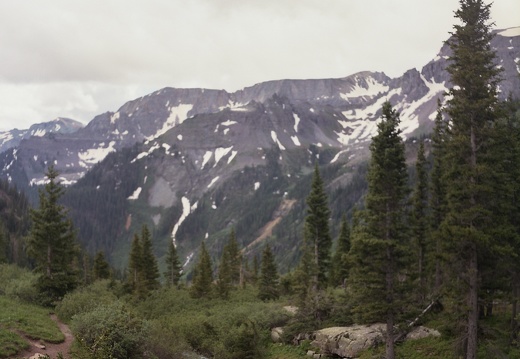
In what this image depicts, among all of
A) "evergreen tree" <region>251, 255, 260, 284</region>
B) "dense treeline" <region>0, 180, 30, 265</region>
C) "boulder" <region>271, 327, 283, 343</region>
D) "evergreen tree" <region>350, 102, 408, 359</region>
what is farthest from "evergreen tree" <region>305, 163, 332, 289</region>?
"dense treeline" <region>0, 180, 30, 265</region>

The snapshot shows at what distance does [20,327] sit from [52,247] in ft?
52.9

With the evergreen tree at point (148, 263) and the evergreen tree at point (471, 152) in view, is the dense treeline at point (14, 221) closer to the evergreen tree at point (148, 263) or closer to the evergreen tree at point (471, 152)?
the evergreen tree at point (148, 263)

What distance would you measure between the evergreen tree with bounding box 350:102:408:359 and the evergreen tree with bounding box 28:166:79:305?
27203mm

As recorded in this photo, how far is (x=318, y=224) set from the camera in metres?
49.4

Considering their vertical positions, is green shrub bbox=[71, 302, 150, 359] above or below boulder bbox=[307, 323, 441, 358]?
above

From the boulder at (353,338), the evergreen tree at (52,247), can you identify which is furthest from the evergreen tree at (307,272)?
the evergreen tree at (52,247)

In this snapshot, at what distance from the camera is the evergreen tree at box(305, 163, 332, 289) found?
48844 mm

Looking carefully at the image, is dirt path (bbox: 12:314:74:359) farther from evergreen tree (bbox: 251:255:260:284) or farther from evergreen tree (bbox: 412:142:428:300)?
evergreen tree (bbox: 251:255:260:284)

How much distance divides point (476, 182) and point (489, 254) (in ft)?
13.1

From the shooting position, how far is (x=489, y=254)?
75.8 feet

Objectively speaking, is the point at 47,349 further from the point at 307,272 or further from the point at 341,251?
the point at 341,251

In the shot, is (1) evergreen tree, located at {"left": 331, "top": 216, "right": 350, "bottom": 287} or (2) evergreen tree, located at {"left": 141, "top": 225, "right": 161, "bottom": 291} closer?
A: (1) evergreen tree, located at {"left": 331, "top": 216, "right": 350, "bottom": 287}

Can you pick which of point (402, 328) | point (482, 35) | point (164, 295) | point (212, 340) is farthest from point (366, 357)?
point (164, 295)

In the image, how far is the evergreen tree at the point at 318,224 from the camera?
160 feet
